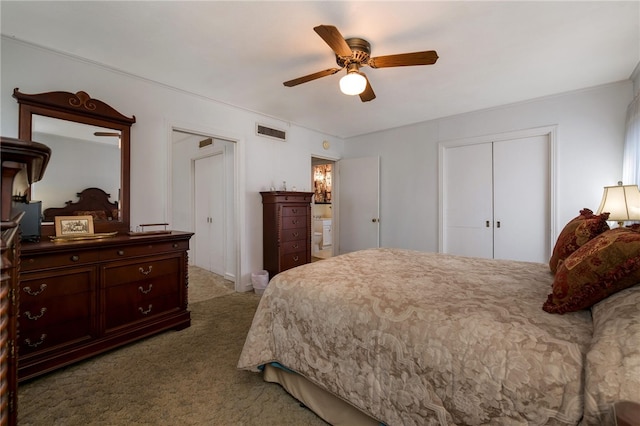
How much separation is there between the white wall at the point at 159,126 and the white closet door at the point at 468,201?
231 centimetres

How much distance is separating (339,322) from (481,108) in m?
3.74

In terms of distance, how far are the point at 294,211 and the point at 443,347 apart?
2974 mm

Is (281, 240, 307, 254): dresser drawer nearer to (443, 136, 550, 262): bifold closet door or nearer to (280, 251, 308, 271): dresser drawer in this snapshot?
(280, 251, 308, 271): dresser drawer

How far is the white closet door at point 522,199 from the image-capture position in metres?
3.34

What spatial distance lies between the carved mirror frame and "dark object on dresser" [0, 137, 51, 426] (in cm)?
214

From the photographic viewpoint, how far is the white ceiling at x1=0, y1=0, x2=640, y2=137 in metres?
1.78

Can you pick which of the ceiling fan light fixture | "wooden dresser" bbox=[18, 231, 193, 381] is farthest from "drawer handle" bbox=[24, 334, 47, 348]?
the ceiling fan light fixture

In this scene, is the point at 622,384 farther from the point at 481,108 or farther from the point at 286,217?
the point at 481,108

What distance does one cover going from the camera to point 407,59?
194cm

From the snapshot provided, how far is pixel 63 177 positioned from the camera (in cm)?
229

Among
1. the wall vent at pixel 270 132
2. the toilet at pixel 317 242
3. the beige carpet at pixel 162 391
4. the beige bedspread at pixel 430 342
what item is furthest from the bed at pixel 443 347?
the toilet at pixel 317 242

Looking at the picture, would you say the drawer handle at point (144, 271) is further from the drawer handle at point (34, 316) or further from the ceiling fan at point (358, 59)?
the ceiling fan at point (358, 59)

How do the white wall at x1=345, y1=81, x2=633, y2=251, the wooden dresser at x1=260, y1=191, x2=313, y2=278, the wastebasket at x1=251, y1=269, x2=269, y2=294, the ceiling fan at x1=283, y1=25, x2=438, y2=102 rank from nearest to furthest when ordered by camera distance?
the ceiling fan at x1=283, y1=25, x2=438, y2=102 < the white wall at x1=345, y1=81, x2=633, y2=251 < the wastebasket at x1=251, y1=269, x2=269, y2=294 < the wooden dresser at x1=260, y1=191, x2=313, y2=278

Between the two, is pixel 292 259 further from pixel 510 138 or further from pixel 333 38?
pixel 510 138
